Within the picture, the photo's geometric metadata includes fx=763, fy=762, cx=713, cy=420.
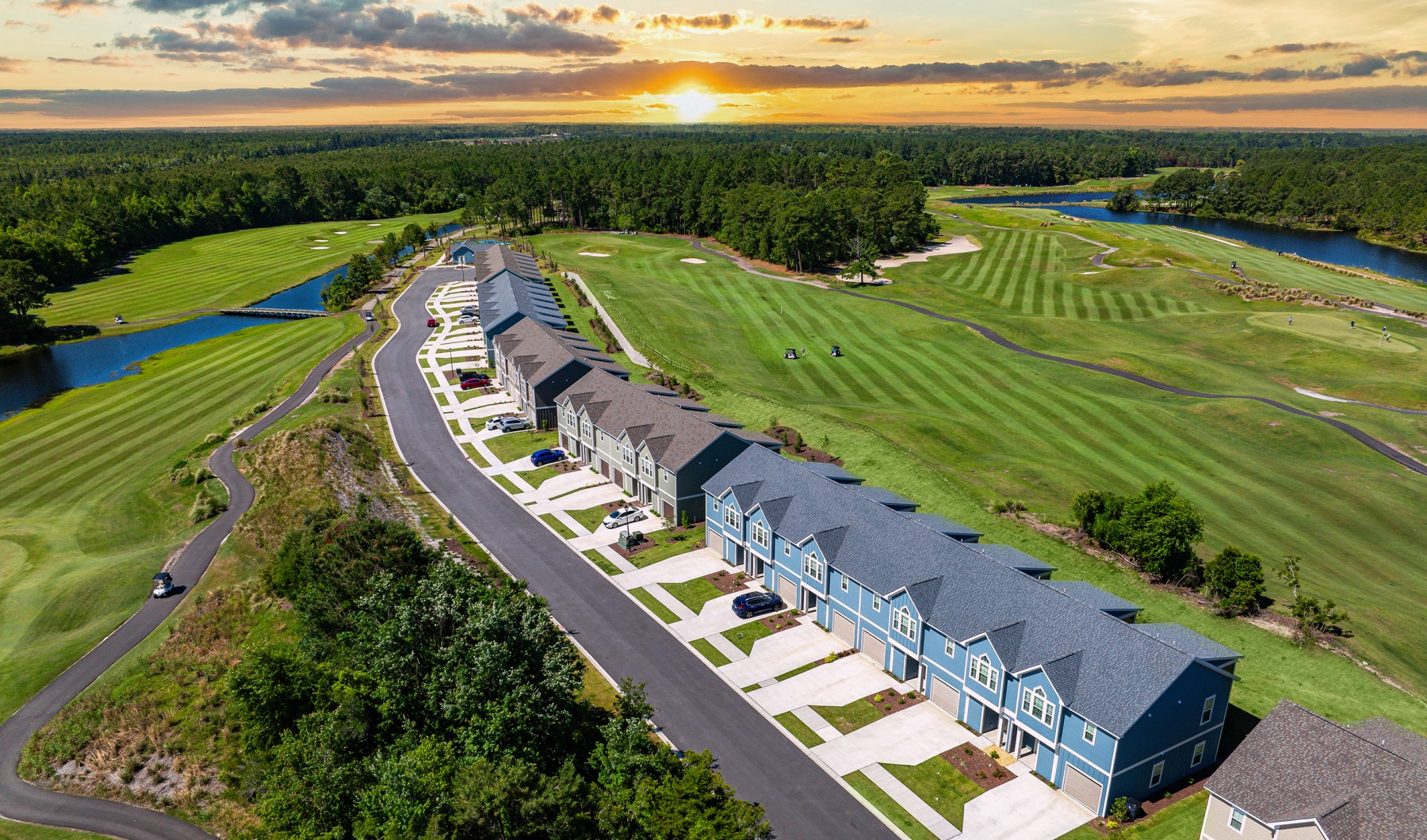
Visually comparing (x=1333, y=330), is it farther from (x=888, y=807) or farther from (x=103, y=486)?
(x=103, y=486)

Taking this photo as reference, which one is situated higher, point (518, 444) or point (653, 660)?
point (518, 444)

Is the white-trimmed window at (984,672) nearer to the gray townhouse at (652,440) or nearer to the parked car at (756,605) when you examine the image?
the parked car at (756,605)

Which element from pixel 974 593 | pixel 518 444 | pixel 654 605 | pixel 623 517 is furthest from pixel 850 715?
pixel 518 444

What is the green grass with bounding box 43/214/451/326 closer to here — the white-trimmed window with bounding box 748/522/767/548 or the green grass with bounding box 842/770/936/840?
the white-trimmed window with bounding box 748/522/767/548

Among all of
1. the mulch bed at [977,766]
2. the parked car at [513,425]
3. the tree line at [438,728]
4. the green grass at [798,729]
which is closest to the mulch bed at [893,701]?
the mulch bed at [977,766]

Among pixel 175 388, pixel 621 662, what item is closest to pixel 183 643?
pixel 621 662
